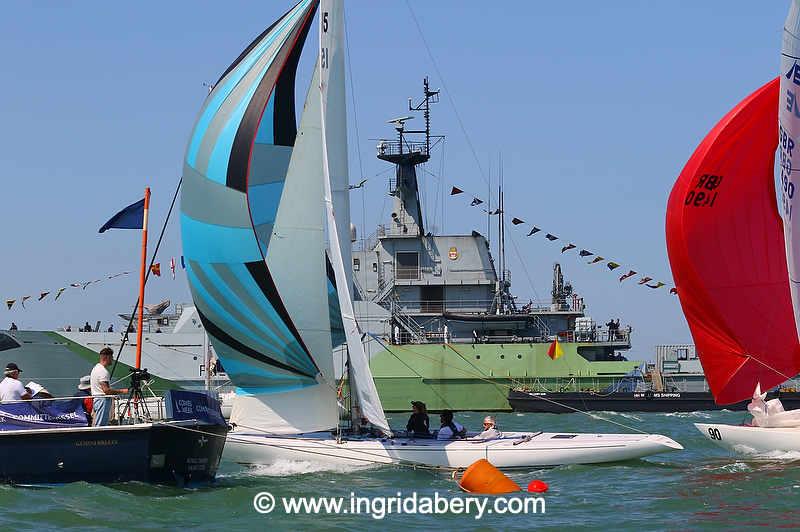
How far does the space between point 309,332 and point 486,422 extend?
2768 millimetres

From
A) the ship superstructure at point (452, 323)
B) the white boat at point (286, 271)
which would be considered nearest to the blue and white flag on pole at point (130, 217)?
the white boat at point (286, 271)

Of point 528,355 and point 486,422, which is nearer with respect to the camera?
point 486,422

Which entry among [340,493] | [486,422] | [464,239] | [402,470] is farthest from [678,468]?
[464,239]

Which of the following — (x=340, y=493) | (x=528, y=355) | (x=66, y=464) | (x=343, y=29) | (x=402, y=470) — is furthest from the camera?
(x=528, y=355)

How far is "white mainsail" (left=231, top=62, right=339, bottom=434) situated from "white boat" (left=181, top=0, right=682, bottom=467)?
1 centimetres

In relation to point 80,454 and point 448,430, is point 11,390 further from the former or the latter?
point 448,430

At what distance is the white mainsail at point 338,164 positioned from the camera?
1669 cm

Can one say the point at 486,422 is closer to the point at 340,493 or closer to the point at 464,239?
the point at 340,493

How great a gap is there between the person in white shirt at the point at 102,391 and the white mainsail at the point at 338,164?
11.7 ft

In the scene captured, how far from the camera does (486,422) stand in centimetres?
1695

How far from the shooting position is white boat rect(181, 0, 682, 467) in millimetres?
16406

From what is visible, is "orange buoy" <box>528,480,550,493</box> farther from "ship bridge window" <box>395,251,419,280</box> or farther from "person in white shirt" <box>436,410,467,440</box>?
"ship bridge window" <box>395,251,419,280</box>

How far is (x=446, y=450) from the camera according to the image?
53.8ft

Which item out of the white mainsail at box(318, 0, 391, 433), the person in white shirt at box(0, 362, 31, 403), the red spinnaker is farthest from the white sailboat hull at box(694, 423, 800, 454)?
the person in white shirt at box(0, 362, 31, 403)
